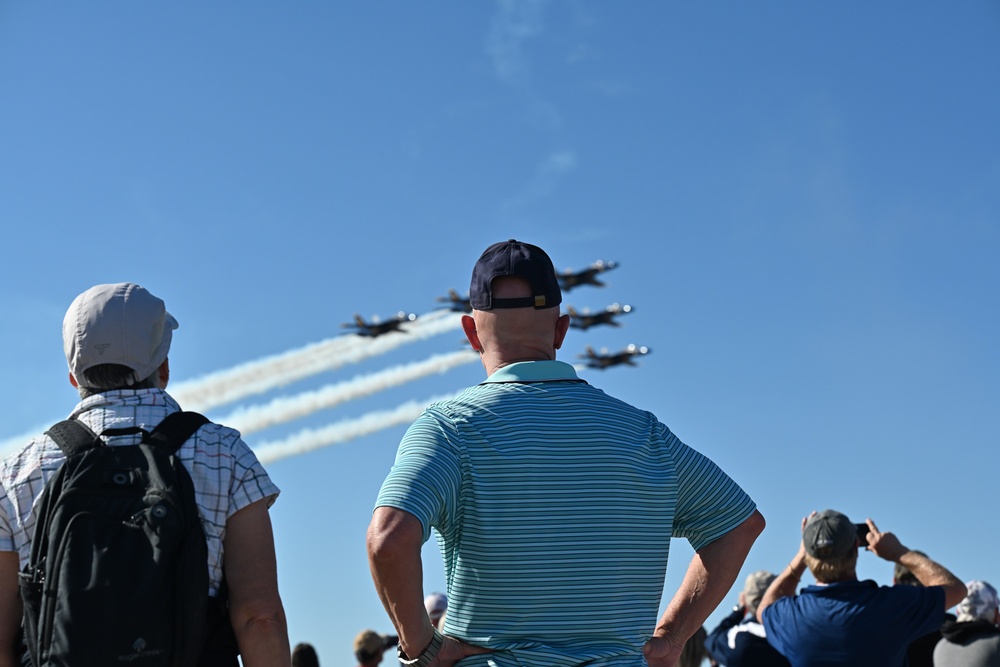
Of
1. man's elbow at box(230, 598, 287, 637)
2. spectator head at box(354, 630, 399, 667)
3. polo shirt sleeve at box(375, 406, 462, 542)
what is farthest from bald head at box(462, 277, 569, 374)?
spectator head at box(354, 630, 399, 667)

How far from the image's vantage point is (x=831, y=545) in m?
5.38

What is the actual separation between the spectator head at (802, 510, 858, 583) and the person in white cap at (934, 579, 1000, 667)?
1.68m

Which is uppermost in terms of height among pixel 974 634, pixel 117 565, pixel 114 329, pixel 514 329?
pixel 114 329

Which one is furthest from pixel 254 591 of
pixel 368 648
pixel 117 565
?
pixel 368 648

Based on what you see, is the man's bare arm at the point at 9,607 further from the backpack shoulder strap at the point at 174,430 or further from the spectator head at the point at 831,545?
the spectator head at the point at 831,545

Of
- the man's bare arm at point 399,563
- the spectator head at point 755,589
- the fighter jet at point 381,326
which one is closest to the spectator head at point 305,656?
the spectator head at point 755,589

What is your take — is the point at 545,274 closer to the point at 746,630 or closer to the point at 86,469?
the point at 86,469

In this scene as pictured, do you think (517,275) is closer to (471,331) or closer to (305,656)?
(471,331)

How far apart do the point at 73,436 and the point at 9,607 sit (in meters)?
0.51

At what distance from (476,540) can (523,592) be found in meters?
0.18

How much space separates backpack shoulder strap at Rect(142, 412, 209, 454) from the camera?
3.25 m

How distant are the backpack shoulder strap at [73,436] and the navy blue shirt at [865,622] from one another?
3.55 metres

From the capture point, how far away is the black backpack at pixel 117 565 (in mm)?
2914

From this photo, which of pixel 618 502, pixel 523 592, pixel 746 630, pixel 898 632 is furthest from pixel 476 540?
pixel 746 630
